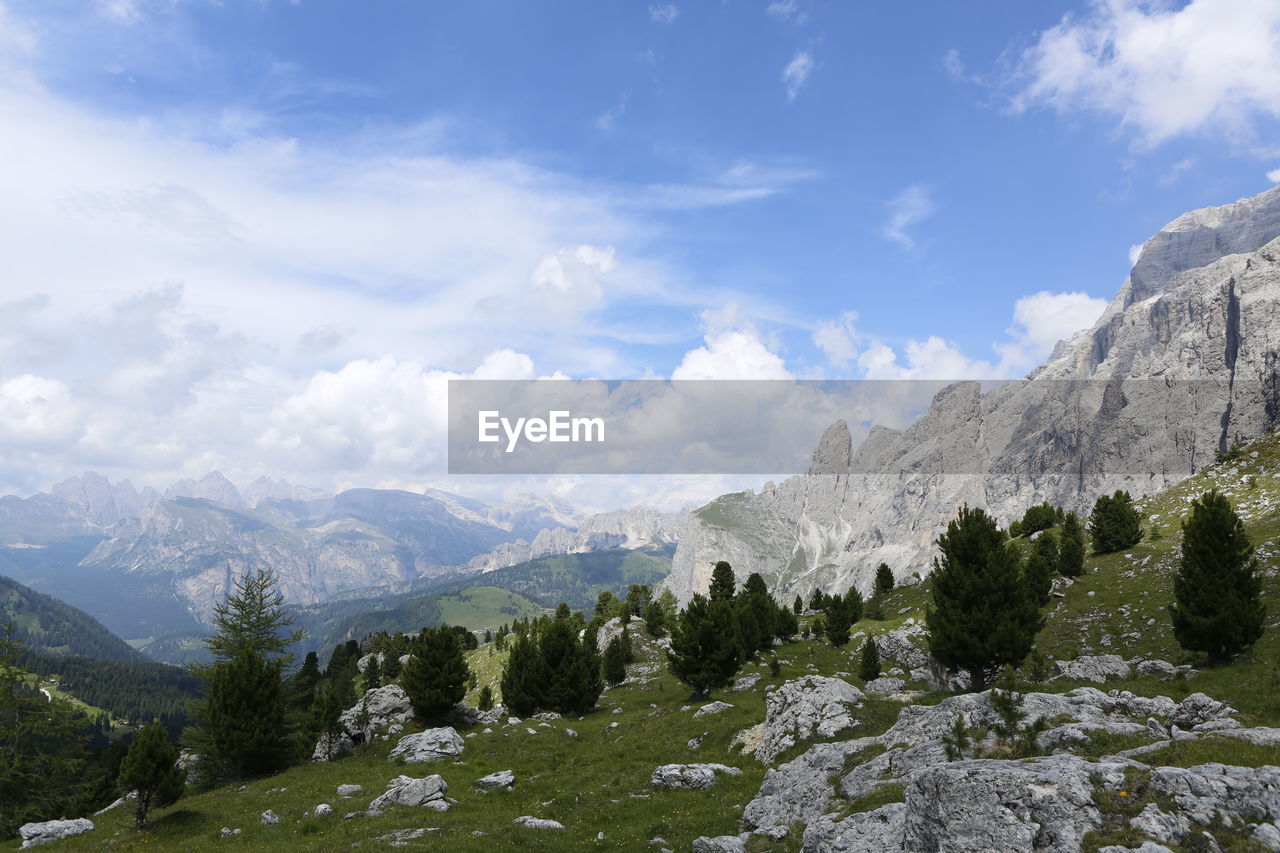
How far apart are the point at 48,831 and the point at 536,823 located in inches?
1000

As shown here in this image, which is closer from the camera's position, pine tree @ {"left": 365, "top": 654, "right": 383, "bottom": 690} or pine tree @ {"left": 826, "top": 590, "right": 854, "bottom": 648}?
pine tree @ {"left": 826, "top": 590, "right": 854, "bottom": 648}

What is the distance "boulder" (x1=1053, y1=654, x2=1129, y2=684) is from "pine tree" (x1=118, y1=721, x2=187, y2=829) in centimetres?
5187

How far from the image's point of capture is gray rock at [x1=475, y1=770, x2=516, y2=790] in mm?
33156

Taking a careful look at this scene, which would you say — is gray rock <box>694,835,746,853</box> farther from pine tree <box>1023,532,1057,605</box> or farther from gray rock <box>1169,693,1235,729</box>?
pine tree <box>1023,532,1057,605</box>

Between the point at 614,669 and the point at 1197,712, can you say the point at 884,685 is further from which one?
the point at 614,669

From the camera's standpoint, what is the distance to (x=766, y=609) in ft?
240

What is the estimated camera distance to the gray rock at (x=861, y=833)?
1575cm

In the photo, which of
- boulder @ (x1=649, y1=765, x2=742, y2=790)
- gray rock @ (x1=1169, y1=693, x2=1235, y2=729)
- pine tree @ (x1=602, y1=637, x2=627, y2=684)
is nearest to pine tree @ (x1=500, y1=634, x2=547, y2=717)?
pine tree @ (x1=602, y1=637, x2=627, y2=684)

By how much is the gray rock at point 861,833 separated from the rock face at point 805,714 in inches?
481

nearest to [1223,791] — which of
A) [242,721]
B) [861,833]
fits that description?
[861,833]

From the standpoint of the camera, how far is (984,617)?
113 ft

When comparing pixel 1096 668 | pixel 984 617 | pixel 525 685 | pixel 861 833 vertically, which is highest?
pixel 984 617

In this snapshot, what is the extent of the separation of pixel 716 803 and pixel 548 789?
37.4 ft

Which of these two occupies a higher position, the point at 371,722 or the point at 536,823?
the point at 536,823
